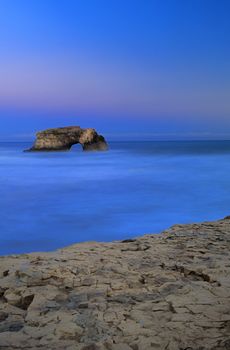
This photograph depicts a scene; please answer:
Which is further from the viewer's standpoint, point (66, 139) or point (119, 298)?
point (66, 139)

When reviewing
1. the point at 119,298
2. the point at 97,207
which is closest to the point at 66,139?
the point at 97,207

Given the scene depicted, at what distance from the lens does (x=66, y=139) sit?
53.2 meters

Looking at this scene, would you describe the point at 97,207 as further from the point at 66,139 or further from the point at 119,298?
the point at 66,139

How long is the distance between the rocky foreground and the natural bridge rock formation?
157 feet

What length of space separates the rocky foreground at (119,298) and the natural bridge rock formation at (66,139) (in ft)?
157

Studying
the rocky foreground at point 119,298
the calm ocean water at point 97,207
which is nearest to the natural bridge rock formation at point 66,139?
the calm ocean water at point 97,207

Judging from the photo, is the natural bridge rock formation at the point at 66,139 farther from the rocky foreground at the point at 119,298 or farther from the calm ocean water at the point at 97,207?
the rocky foreground at the point at 119,298

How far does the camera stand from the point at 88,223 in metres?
10.1

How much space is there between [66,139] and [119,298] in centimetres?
5046

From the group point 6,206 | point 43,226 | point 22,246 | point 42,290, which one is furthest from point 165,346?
point 6,206

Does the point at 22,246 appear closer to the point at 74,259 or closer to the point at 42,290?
the point at 74,259

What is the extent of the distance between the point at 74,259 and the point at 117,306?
60.0 inches

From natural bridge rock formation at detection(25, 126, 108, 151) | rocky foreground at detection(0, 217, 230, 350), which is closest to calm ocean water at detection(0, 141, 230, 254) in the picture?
rocky foreground at detection(0, 217, 230, 350)

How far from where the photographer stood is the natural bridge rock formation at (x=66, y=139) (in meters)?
52.8
